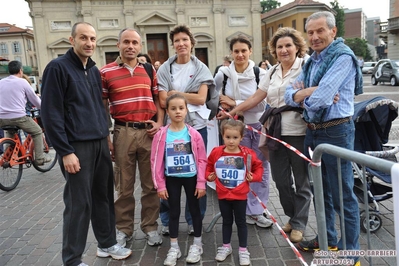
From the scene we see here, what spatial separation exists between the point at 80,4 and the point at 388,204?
35018 millimetres

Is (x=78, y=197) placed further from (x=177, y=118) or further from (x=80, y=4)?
(x=80, y=4)

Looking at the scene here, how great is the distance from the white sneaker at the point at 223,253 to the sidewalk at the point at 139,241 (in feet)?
0.16

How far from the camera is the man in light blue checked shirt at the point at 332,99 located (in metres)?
2.68

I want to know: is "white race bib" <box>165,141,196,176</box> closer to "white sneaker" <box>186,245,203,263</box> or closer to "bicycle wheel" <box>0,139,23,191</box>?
"white sneaker" <box>186,245,203,263</box>

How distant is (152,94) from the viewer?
375cm

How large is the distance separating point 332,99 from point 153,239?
2.46 meters

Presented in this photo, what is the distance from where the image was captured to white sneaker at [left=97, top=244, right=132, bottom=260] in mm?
3491

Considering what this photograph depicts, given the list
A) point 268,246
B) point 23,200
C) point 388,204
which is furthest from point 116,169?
point 388,204

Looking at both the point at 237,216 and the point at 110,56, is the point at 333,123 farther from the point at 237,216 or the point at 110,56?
the point at 110,56

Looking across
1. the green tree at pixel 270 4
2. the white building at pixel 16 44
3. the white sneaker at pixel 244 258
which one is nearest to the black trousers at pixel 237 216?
the white sneaker at pixel 244 258

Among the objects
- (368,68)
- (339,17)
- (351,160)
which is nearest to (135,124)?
(351,160)

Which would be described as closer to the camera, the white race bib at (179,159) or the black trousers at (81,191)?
the black trousers at (81,191)

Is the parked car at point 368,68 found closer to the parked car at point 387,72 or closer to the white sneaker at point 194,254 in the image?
the parked car at point 387,72

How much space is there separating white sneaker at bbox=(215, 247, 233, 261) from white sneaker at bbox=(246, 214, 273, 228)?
0.80 metres
